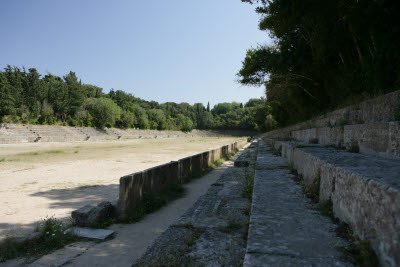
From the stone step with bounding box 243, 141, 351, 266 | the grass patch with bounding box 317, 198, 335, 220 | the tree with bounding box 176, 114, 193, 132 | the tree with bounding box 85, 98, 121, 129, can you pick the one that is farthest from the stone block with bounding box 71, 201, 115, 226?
the tree with bounding box 176, 114, 193, 132

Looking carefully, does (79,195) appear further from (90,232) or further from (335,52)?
(335,52)

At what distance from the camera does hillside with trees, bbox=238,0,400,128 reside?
18.9 ft

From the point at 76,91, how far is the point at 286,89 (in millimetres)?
49542

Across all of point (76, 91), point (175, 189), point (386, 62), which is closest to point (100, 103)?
point (76, 91)

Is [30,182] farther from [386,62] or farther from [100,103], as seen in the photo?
[100,103]

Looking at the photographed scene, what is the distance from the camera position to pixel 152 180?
21.9ft

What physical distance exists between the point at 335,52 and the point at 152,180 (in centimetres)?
983

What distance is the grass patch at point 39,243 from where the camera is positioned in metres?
3.53

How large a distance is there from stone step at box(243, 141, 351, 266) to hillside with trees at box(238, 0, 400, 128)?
460 cm

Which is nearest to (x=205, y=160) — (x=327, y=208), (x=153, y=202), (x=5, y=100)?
(x=153, y=202)

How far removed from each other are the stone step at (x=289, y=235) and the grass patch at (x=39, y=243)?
11.4 feet

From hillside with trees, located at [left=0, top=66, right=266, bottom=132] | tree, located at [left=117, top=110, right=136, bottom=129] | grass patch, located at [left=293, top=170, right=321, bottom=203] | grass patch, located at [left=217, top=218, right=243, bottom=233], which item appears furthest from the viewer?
tree, located at [left=117, top=110, right=136, bottom=129]

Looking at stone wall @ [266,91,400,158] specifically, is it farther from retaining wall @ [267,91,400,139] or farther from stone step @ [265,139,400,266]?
stone step @ [265,139,400,266]

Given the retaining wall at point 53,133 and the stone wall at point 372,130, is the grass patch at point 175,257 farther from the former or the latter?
the retaining wall at point 53,133
